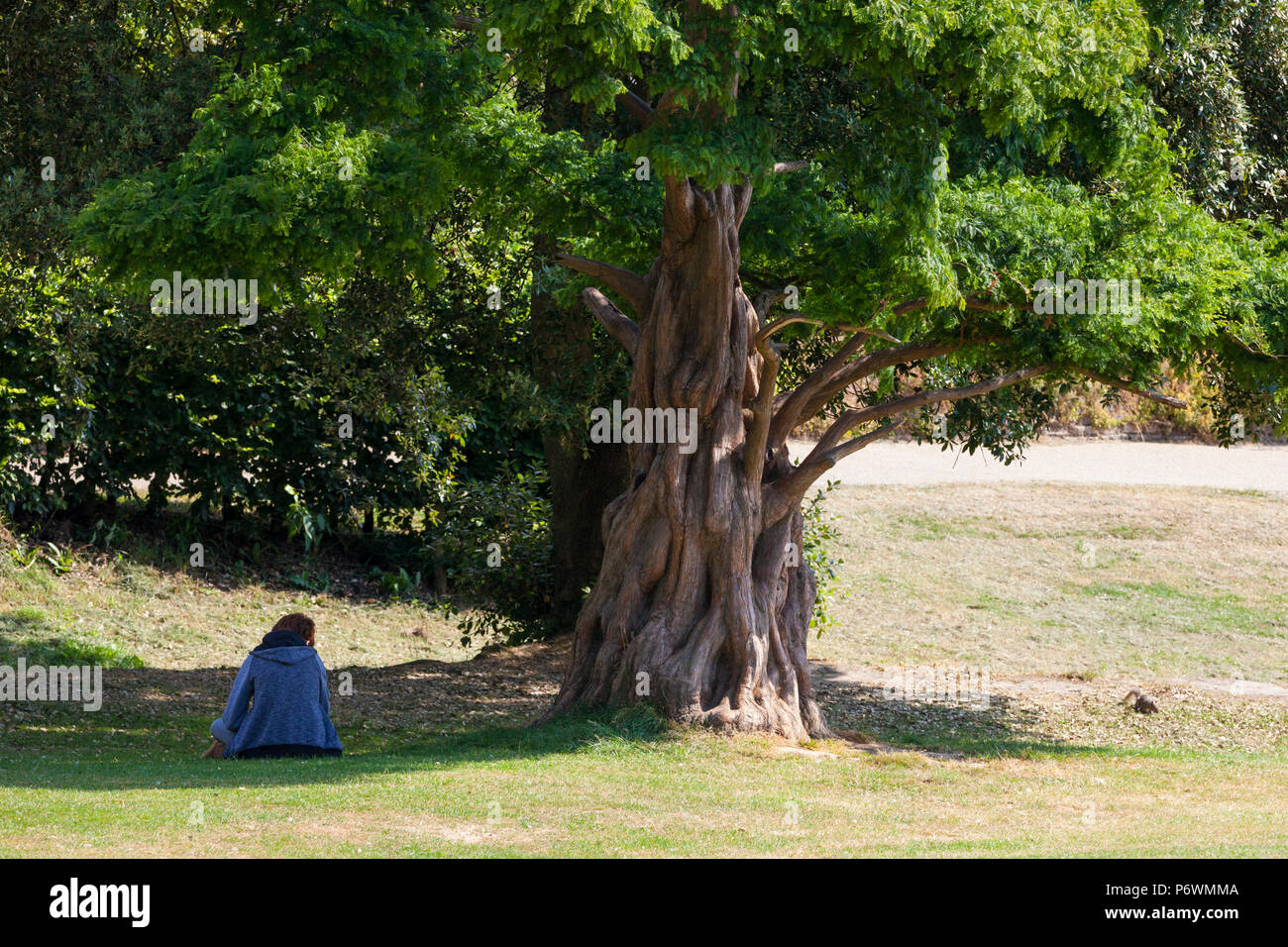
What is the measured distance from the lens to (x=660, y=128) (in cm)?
853

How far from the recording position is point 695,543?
34.9 ft

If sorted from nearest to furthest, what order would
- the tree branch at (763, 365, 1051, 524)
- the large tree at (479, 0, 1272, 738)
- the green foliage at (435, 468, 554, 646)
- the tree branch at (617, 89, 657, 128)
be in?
the large tree at (479, 0, 1272, 738) < the tree branch at (617, 89, 657, 128) < the tree branch at (763, 365, 1051, 524) < the green foliage at (435, 468, 554, 646)

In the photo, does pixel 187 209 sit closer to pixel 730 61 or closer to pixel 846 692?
pixel 730 61

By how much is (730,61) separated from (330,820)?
4838 millimetres

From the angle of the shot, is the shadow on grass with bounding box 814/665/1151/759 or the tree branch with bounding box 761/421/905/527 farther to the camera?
the shadow on grass with bounding box 814/665/1151/759

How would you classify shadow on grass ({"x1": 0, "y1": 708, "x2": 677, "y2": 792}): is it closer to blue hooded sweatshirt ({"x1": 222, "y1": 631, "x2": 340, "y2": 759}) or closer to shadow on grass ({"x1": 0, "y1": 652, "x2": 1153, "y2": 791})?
shadow on grass ({"x1": 0, "y1": 652, "x2": 1153, "y2": 791})

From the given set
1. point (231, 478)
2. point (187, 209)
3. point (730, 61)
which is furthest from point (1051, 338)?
point (231, 478)

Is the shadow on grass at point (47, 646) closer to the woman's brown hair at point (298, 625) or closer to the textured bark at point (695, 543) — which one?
the textured bark at point (695, 543)

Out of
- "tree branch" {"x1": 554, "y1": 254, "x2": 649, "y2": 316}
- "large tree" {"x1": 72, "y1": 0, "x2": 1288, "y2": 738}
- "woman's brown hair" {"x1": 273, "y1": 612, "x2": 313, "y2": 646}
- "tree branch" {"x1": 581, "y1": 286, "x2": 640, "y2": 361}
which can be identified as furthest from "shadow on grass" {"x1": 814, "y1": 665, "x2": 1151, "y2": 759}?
"woman's brown hair" {"x1": 273, "y1": 612, "x2": 313, "y2": 646}

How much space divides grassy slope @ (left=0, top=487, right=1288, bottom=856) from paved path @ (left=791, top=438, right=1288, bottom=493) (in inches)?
88.7

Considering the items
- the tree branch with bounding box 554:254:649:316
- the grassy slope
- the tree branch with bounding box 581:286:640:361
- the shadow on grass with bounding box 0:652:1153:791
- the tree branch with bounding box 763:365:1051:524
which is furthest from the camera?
the tree branch with bounding box 581:286:640:361

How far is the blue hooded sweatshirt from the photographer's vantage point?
8586mm

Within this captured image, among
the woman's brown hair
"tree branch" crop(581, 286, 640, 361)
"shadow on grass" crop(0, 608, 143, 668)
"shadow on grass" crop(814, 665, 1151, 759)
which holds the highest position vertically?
"tree branch" crop(581, 286, 640, 361)

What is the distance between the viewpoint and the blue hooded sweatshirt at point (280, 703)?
8.59 m
